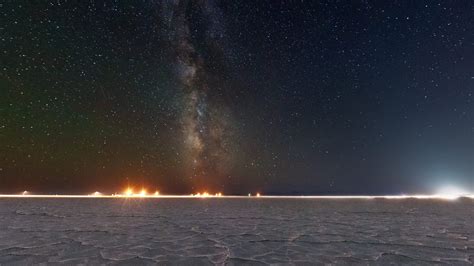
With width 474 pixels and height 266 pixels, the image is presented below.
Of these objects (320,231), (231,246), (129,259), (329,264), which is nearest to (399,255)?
(329,264)

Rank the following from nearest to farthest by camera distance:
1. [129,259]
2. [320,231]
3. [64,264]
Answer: [64,264] → [129,259] → [320,231]

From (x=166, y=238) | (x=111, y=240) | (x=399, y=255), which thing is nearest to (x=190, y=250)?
(x=166, y=238)

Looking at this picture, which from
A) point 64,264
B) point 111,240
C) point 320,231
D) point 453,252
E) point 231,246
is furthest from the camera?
point 320,231

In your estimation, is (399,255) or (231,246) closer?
(399,255)

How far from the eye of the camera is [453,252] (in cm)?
738

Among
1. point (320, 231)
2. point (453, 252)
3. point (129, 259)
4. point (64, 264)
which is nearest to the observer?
point (64, 264)

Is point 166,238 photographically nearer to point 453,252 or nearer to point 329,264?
point 329,264

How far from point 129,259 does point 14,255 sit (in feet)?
7.57

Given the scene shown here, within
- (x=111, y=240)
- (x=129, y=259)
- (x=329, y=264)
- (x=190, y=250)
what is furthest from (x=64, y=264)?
(x=329, y=264)

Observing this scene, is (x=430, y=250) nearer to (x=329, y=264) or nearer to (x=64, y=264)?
Result: (x=329, y=264)

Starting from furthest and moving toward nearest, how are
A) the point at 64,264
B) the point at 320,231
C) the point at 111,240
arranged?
the point at 320,231 < the point at 111,240 < the point at 64,264

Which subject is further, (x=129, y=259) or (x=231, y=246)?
(x=231, y=246)

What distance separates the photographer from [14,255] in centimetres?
694

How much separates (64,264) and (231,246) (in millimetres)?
3490
